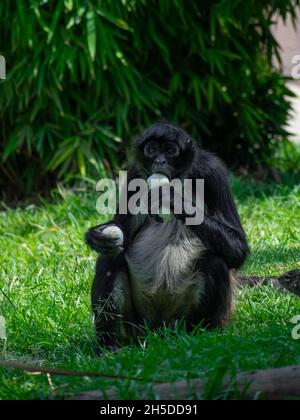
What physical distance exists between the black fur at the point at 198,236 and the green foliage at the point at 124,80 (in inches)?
125

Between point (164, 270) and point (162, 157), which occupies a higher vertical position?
point (162, 157)

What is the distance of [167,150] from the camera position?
541 centimetres

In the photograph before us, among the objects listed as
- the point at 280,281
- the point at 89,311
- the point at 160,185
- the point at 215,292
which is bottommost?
the point at 89,311

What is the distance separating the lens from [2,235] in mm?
7840

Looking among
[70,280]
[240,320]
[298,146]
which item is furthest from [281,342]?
[298,146]

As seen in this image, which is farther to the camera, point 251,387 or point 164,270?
point 164,270

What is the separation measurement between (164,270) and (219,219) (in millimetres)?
439

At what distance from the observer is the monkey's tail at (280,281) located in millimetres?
4812

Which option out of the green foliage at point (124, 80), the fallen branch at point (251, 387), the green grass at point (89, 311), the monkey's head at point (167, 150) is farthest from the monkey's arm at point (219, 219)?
the green foliage at point (124, 80)

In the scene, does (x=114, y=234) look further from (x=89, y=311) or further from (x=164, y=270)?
(x=89, y=311)

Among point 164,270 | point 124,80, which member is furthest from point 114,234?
point 124,80

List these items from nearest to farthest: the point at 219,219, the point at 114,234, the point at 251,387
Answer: the point at 251,387 → the point at 114,234 → the point at 219,219

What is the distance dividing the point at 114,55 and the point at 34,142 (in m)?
1.18

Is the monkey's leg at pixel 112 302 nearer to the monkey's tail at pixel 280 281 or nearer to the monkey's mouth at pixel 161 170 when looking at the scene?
the monkey's mouth at pixel 161 170
